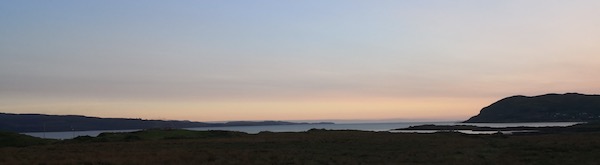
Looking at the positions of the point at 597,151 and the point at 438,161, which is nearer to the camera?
the point at 438,161

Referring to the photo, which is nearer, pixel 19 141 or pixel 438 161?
pixel 438 161

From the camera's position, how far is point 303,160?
110 feet

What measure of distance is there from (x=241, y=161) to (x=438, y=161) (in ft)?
35.7

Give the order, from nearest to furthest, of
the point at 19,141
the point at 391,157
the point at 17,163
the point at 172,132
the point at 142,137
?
the point at 17,163 → the point at 391,157 → the point at 19,141 → the point at 142,137 → the point at 172,132

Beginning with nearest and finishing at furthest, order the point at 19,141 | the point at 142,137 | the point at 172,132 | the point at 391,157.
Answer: the point at 391,157
the point at 19,141
the point at 142,137
the point at 172,132

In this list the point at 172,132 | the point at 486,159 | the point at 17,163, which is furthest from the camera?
the point at 172,132

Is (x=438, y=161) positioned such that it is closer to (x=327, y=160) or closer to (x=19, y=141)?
(x=327, y=160)

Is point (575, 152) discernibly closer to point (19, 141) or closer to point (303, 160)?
point (303, 160)

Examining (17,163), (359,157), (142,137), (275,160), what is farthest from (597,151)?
(142,137)

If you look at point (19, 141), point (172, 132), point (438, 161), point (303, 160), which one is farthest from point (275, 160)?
point (172, 132)

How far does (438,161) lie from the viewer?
3231cm

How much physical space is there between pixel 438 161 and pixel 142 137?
47.0m

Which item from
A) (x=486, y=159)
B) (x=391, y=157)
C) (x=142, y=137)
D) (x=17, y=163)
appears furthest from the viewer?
(x=142, y=137)

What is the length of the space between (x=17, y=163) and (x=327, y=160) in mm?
16652
